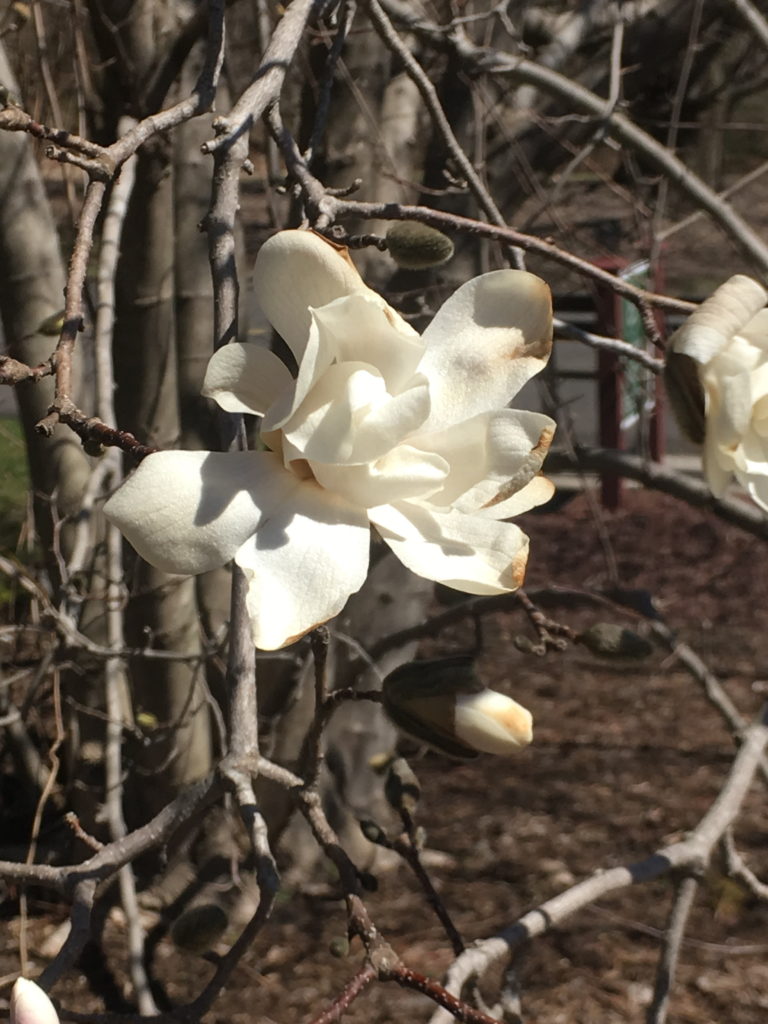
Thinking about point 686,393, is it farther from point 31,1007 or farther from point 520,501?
point 31,1007

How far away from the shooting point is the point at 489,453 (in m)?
0.74

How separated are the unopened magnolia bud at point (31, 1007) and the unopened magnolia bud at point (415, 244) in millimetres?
707

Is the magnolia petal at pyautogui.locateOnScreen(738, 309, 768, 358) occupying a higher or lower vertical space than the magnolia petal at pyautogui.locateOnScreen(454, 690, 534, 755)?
higher

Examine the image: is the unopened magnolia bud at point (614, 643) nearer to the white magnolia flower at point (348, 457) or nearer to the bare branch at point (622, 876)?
the bare branch at point (622, 876)

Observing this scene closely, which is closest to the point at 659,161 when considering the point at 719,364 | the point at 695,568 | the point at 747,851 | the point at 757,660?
the point at 719,364

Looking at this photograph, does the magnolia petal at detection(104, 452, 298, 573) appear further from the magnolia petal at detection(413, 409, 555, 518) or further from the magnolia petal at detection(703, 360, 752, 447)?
the magnolia petal at detection(703, 360, 752, 447)

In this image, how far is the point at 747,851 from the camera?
3.15m

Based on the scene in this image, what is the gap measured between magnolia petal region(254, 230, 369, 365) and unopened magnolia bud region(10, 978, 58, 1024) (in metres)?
0.44

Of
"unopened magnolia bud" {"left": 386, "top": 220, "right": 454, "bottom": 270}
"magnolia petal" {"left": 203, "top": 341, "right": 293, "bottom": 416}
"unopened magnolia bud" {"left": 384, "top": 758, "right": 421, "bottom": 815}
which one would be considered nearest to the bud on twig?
"unopened magnolia bud" {"left": 384, "top": 758, "right": 421, "bottom": 815}

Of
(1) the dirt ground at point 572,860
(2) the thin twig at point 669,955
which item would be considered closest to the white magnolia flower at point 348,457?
(2) the thin twig at point 669,955

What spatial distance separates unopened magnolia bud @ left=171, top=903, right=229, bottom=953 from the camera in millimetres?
1342

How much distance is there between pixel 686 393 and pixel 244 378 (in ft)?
1.05

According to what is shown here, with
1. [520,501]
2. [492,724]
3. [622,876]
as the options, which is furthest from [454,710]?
[622,876]

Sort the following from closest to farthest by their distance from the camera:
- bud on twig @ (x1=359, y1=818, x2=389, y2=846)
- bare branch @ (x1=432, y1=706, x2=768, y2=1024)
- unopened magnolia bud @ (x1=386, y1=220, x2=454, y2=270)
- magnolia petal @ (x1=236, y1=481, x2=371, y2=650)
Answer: magnolia petal @ (x1=236, y1=481, x2=371, y2=650) → unopened magnolia bud @ (x1=386, y1=220, x2=454, y2=270) → bare branch @ (x1=432, y1=706, x2=768, y2=1024) → bud on twig @ (x1=359, y1=818, x2=389, y2=846)
